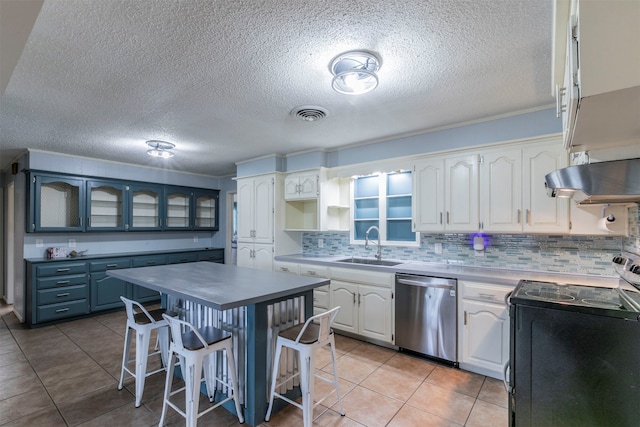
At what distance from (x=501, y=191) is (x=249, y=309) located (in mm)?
2431

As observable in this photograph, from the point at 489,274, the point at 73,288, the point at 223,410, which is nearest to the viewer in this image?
the point at 223,410

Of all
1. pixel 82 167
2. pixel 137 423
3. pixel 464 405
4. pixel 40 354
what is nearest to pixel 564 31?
pixel 464 405

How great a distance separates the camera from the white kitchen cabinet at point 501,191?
2770 millimetres

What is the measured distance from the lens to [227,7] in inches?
58.6

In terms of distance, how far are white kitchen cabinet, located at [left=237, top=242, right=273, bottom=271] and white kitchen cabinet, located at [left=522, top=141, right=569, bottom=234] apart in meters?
3.12

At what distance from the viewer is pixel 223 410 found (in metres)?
2.23

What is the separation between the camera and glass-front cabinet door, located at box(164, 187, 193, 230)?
5.55 meters

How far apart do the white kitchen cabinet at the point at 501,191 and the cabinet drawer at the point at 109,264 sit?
4.90 meters

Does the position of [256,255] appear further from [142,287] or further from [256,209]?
[142,287]

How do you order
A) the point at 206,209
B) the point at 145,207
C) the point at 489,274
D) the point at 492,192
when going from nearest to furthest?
the point at 489,274 < the point at 492,192 < the point at 145,207 < the point at 206,209

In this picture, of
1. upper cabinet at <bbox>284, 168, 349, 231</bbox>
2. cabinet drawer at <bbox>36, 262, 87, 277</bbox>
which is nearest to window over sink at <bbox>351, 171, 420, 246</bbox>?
upper cabinet at <bbox>284, 168, 349, 231</bbox>

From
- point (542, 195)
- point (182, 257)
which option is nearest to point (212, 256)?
point (182, 257)

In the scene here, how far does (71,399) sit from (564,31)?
12.6 ft

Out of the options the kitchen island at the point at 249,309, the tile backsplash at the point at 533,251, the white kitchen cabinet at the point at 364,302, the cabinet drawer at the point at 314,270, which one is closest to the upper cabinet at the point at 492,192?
the tile backsplash at the point at 533,251
